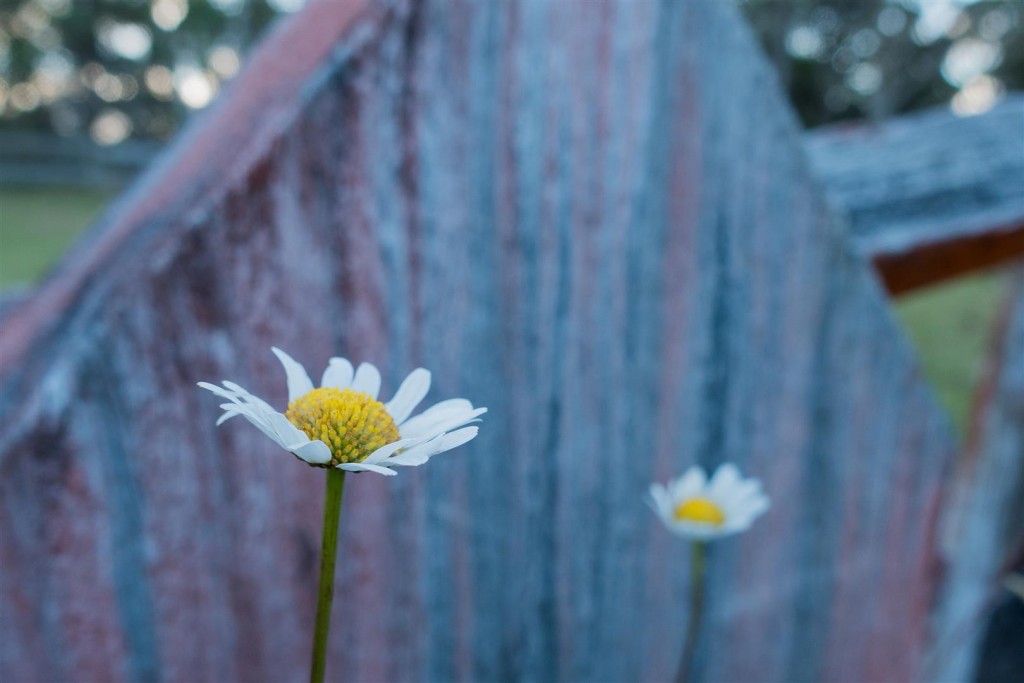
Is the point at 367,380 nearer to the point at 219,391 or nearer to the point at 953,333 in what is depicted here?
the point at 219,391

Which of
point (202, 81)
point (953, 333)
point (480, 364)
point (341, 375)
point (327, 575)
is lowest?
point (327, 575)

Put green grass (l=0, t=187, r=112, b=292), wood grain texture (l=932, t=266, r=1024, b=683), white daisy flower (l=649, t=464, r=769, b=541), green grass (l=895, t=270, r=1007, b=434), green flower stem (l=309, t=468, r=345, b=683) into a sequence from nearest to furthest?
green flower stem (l=309, t=468, r=345, b=683) → white daisy flower (l=649, t=464, r=769, b=541) → wood grain texture (l=932, t=266, r=1024, b=683) → green grass (l=0, t=187, r=112, b=292) → green grass (l=895, t=270, r=1007, b=434)

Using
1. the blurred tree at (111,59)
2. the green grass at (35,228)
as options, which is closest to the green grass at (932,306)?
the green grass at (35,228)

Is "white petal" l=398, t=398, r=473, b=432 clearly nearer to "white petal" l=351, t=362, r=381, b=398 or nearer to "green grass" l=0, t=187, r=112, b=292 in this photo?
"white petal" l=351, t=362, r=381, b=398

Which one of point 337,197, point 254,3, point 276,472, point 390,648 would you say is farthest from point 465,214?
point 254,3

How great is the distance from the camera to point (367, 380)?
37 centimetres

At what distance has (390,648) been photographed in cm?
58

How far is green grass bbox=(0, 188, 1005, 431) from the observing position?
133 inches

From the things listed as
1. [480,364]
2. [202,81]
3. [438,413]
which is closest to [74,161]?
[202,81]

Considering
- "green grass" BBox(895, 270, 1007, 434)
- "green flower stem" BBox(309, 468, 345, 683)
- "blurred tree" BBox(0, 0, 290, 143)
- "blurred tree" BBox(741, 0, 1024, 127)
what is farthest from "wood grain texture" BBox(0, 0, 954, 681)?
"blurred tree" BBox(0, 0, 290, 143)

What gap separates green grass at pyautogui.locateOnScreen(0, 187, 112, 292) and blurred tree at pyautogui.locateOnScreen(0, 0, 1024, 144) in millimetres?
3107

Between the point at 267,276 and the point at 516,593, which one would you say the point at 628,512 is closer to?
the point at 516,593

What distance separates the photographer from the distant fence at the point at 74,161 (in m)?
12.3

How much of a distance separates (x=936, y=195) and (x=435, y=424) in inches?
24.9
